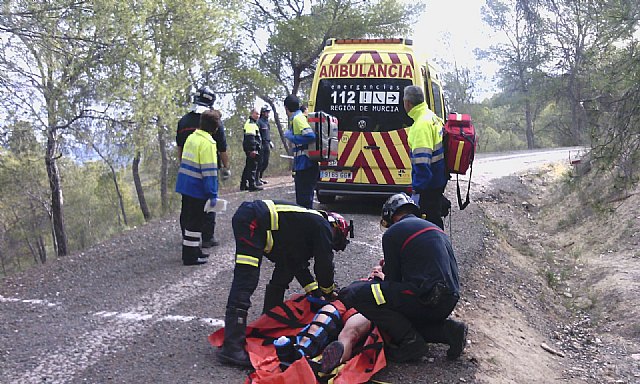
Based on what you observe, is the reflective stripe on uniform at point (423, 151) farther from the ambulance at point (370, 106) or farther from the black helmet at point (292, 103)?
the ambulance at point (370, 106)

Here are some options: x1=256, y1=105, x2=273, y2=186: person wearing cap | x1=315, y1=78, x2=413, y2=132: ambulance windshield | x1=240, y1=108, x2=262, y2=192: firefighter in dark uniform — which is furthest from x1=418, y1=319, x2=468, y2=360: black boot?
x1=256, y1=105, x2=273, y2=186: person wearing cap

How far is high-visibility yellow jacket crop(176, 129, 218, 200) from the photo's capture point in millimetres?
6316

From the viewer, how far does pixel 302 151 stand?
7734 millimetres

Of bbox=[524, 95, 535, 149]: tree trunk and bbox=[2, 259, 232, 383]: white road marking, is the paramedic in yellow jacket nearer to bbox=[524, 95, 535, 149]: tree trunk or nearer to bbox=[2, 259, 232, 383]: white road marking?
bbox=[2, 259, 232, 383]: white road marking

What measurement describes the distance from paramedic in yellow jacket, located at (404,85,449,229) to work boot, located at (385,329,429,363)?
76.5 inches

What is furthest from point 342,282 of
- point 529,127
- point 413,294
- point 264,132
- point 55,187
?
point 529,127

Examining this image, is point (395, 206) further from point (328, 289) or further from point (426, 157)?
point (426, 157)

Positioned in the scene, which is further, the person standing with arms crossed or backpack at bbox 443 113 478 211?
the person standing with arms crossed

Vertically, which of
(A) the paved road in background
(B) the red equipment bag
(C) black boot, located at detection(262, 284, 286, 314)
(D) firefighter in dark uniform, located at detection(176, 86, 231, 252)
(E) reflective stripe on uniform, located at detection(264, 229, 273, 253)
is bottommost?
(A) the paved road in background

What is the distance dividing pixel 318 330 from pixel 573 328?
3.98 meters

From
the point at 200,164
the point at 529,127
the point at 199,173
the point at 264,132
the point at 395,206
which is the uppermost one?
the point at 529,127

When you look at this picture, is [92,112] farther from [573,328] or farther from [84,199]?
[84,199]

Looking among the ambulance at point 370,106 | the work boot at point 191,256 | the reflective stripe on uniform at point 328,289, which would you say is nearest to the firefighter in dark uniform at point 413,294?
the reflective stripe on uniform at point 328,289

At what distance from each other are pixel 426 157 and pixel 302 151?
2456mm
